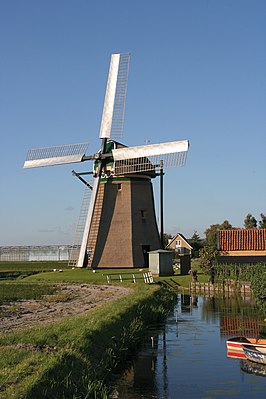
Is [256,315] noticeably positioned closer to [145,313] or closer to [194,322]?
[194,322]

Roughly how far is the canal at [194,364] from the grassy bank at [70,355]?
1.71 ft

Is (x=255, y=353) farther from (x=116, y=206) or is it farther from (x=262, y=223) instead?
(x=262, y=223)

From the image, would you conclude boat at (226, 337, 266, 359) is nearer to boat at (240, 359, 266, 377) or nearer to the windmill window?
boat at (240, 359, 266, 377)

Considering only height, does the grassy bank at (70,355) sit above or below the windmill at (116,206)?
below

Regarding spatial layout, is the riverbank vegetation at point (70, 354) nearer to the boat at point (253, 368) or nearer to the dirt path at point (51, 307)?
the dirt path at point (51, 307)

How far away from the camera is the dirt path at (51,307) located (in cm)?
1775

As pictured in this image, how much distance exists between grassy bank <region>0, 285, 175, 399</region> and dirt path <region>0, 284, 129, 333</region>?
1752mm

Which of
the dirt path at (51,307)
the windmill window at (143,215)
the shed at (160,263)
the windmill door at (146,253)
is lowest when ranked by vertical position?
the dirt path at (51,307)

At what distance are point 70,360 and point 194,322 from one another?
10435 mm

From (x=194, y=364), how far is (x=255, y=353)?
1.52 m

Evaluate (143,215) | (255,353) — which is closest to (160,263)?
(143,215)

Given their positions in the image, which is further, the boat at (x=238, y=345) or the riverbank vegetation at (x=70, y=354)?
the boat at (x=238, y=345)

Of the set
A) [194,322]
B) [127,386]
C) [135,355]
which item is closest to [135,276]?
[194,322]

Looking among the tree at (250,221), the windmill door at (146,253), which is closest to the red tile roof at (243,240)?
the windmill door at (146,253)
